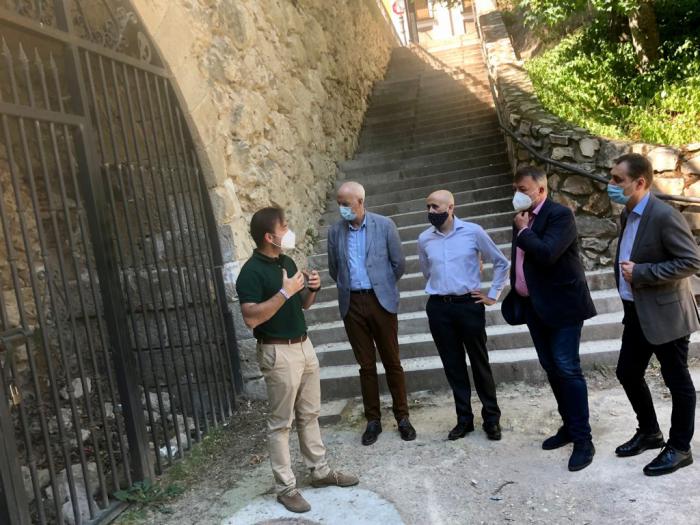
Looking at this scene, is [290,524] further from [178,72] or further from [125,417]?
[178,72]

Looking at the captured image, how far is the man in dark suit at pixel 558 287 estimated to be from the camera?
114 inches

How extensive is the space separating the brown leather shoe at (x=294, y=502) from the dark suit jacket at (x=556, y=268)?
1.58m

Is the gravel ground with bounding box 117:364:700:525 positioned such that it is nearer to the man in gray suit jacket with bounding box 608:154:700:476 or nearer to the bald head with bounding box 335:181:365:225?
the man in gray suit jacket with bounding box 608:154:700:476

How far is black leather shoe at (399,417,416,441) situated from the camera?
3559mm

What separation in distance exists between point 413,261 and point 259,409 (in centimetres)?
223

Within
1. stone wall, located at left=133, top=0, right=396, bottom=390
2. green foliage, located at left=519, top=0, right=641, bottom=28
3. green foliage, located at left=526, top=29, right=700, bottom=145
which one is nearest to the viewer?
stone wall, located at left=133, top=0, right=396, bottom=390

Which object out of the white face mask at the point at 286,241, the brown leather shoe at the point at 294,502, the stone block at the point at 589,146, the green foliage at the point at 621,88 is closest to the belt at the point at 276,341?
the white face mask at the point at 286,241

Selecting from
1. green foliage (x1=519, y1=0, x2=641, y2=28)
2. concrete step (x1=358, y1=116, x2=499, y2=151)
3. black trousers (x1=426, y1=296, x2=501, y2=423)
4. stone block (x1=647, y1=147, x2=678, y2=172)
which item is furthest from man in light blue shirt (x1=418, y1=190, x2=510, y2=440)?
concrete step (x1=358, y1=116, x2=499, y2=151)

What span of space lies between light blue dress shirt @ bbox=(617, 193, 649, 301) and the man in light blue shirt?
721mm

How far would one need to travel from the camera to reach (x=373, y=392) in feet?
12.0

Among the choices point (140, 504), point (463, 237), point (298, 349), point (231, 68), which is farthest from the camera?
point (231, 68)

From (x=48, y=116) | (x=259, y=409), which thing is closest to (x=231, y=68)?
(x=48, y=116)

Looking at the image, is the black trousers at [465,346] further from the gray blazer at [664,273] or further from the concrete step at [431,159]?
the concrete step at [431,159]

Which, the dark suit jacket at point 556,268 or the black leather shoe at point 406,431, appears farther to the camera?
the black leather shoe at point 406,431
